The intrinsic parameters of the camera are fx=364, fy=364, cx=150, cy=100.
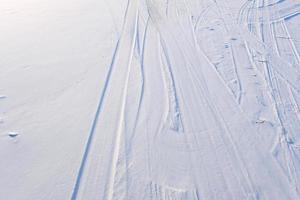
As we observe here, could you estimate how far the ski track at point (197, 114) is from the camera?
3.74 metres

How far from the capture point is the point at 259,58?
5.90 m

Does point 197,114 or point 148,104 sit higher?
point 148,104

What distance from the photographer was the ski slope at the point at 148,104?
3.76 m

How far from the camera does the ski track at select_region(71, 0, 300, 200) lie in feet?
12.3

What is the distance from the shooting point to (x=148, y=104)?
16.0 feet

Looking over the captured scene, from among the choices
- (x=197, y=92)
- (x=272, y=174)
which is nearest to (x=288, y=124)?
(x=272, y=174)

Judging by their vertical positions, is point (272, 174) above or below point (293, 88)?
below

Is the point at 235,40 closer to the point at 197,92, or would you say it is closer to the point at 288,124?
the point at 197,92

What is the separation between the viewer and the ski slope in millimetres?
3764

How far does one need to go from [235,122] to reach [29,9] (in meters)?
5.06

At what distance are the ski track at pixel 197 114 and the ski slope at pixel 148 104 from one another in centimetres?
1

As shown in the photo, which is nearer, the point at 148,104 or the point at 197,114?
the point at 197,114

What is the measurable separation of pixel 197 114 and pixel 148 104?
2.22ft

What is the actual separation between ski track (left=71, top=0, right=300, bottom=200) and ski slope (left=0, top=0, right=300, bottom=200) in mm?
15
